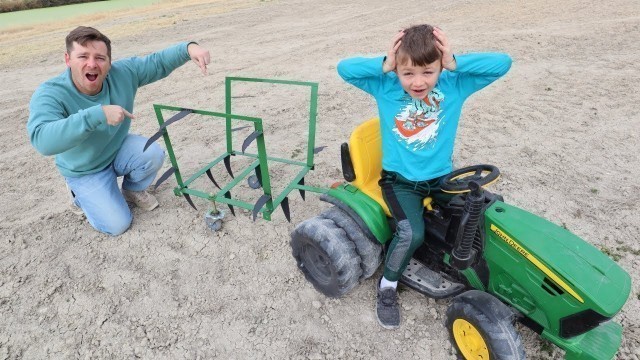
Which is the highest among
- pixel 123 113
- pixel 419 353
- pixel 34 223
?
pixel 123 113

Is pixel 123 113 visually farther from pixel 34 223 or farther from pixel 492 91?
pixel 492 91

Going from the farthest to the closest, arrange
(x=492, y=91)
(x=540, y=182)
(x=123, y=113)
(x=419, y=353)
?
(x=492, y=91) < (x=540, y=182) < (x=123, y=113) < (x=419, y=353)

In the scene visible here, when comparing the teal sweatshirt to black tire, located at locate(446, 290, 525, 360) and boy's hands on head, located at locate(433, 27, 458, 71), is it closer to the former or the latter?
boy's hands on head, located at locate(433, 27, 458, 71)

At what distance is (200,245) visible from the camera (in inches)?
124

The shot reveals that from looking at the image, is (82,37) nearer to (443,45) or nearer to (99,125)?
(99,125)

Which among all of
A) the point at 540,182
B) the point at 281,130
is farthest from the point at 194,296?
the point at 540,182

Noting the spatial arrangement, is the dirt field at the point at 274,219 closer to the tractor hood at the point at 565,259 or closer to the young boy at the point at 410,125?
the young boy at the point at 410,125

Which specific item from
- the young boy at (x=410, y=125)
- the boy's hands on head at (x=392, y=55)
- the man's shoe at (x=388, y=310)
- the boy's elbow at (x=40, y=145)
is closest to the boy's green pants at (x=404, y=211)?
the young boy at (x=410, y=125)

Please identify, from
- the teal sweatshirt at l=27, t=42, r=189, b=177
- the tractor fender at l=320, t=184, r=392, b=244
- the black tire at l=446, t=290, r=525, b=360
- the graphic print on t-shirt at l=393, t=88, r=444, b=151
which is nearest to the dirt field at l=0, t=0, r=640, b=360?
the black tire at l=446, t=290, r=525, b=360

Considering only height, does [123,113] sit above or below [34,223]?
above

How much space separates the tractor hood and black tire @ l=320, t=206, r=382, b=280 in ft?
2.25

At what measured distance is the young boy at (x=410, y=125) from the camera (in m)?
2.18

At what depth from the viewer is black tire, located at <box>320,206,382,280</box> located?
2459 millimetres

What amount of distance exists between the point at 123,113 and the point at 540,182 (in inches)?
129
